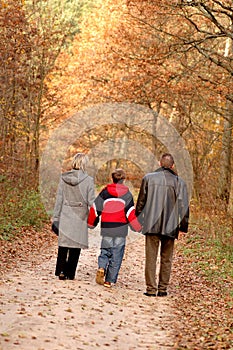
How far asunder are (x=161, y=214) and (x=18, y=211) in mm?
7505

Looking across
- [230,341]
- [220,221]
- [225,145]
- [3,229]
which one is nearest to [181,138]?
[225,145]

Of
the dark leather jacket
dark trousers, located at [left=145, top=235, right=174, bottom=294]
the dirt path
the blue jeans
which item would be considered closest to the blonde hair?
the dark leather jacket

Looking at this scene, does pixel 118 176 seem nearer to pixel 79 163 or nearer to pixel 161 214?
pixel 79 163

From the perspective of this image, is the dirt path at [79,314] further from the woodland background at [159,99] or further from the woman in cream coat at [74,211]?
the woodland background at [159,99]

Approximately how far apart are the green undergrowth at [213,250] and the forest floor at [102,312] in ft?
0.95

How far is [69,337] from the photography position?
265 inches

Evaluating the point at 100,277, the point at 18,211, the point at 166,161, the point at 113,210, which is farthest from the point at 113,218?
the point at 18,211

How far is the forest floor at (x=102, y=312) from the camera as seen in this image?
22.4ft

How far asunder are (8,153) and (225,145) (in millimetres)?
7006

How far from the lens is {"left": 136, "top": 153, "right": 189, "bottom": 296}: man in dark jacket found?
9.94m

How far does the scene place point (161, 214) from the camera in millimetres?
9969

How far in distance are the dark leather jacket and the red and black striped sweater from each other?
331 mm

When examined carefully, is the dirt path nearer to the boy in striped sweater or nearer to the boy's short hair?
the boy in striped sweater

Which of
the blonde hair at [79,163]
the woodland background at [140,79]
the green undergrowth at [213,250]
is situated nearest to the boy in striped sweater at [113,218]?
the blonde hair at [79,163]
